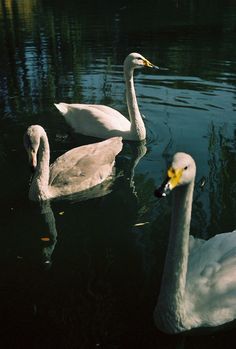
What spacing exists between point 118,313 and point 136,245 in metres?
1.48

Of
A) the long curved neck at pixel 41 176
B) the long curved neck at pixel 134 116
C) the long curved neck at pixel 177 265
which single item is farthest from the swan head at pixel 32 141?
the long curved neck at pixel 177 265

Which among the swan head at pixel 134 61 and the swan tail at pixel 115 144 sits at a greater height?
the swan head at pixel 134 61

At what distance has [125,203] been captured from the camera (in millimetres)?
8289

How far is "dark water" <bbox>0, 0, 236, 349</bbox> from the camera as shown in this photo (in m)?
5.43

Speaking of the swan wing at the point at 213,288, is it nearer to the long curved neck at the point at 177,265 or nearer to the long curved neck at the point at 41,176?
the long curved neck at the point at 177,265

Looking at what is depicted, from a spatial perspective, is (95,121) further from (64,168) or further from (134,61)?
(64,168)

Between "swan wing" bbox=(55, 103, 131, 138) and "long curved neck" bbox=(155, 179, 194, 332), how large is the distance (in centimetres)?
644

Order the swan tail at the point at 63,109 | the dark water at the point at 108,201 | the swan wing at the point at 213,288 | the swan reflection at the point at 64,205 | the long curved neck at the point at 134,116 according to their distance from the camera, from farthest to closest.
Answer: the swan tail at the point at 63,109 → the long curved neck at the point at 134,116 → the swan reflection at the point at 64,205 → the dark water at the point at 108,201 → the swan wing at the point at 213,288

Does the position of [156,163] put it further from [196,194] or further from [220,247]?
[220,247]

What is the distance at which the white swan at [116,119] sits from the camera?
11.0 meters

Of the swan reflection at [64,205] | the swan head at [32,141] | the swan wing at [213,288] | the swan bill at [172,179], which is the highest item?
the swan bill at [172,179]

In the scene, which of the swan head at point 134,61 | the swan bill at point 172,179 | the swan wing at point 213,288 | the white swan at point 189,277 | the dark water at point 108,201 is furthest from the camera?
the swan head at point 134,61

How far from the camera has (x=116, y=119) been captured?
36.9 feet

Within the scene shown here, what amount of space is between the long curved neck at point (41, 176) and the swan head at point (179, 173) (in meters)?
4.28
